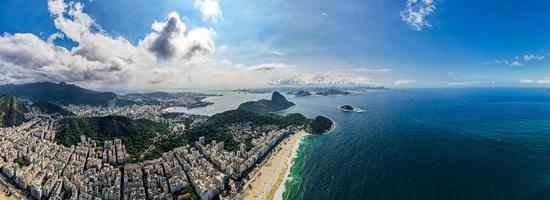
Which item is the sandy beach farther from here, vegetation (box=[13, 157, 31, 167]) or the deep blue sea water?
vegetation (box=[13, 157, 31, 167])

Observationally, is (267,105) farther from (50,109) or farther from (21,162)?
(21,162)

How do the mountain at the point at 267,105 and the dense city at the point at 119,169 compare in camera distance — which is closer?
the dense city at the point at 119,169

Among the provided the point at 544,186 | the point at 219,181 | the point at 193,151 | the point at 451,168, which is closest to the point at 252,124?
the point at 193,151

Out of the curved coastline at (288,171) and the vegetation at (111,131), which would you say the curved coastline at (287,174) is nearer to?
the curved coastline at (288,171)

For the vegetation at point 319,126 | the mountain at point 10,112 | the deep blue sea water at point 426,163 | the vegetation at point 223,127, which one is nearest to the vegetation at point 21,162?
the vegetation at point 223,127

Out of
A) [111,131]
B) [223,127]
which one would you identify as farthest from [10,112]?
[223,127]

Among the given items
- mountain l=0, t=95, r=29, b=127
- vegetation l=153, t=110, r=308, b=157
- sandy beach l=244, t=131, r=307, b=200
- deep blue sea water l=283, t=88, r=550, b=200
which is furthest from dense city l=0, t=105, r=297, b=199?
mountain l=0, t=95, r=29, b=127

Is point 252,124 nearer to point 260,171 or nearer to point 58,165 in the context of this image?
point 260,171
